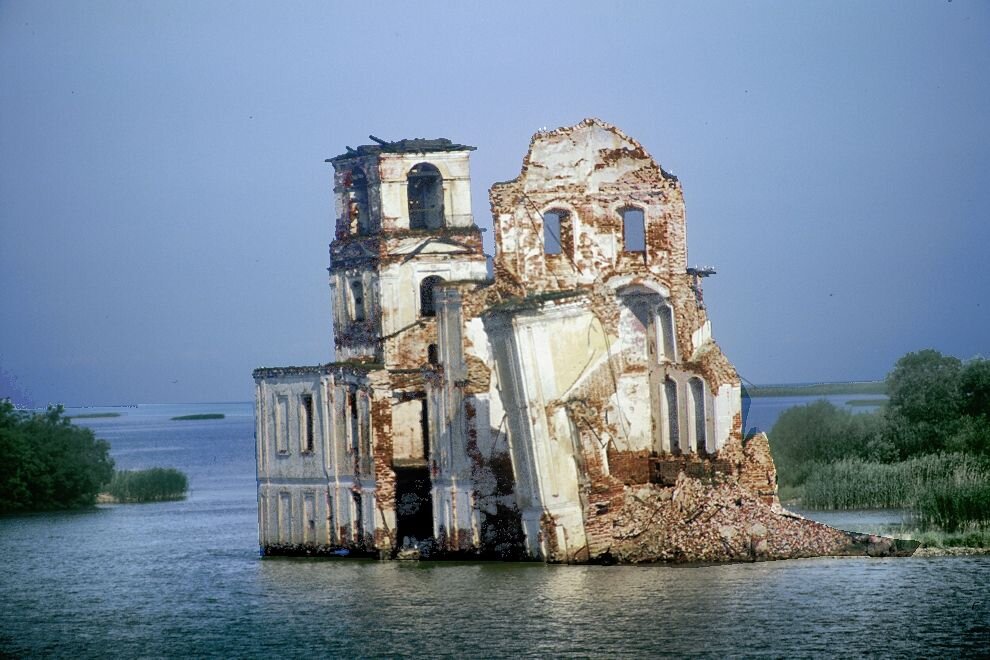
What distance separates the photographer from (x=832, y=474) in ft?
160

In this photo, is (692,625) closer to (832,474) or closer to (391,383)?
(391,383)

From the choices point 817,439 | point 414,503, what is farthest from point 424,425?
point 817,439

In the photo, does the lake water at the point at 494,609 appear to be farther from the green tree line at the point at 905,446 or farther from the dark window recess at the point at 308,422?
the green tree line at the point at 905,446

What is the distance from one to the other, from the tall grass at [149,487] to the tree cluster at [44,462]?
2056 mm

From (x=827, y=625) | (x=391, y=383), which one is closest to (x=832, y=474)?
(x=391, y=383)

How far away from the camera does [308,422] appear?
143 feet

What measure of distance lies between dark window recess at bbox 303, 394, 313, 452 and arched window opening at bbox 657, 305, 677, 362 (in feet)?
25.6

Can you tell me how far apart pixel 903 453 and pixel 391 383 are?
14955mm

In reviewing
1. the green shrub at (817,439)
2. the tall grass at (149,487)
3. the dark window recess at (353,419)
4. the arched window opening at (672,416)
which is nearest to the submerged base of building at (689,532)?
the arched window opening at (672,416)

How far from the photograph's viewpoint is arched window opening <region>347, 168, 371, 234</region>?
44781mm

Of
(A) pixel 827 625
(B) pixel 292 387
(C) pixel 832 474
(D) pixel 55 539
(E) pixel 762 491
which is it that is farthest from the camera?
(D) pixel 55 539

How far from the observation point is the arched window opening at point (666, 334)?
4094 centimetres

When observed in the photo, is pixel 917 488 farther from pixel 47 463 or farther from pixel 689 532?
pixel 47 463

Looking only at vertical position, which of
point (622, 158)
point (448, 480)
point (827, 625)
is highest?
point (622, 158)
